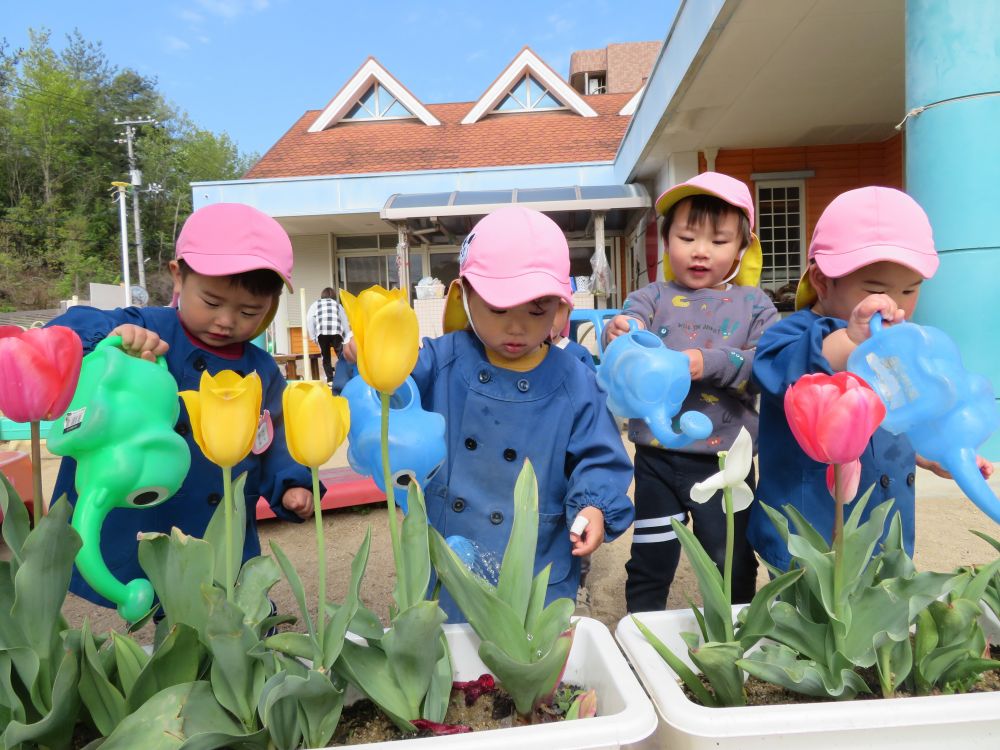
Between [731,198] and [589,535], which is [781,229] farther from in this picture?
[589,535]

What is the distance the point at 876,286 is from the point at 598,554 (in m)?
2.05

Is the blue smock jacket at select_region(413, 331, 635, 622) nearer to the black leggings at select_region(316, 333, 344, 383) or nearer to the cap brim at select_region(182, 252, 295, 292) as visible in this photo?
the cap brim at select_region(182, 252, 295, 292)

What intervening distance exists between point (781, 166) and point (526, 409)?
8617mm

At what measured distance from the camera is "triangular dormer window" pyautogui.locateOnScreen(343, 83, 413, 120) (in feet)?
52.3

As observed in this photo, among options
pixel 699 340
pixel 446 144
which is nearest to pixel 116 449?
pixel 699 340

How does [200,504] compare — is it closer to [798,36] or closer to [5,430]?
[5,430]

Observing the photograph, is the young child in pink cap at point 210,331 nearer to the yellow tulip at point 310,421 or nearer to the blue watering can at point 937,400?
the yellow tulip at point 310,421

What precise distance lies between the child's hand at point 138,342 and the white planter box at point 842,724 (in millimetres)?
926

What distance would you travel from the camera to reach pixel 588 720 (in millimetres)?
657

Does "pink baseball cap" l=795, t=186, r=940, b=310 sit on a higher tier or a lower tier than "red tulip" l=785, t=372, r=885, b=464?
higher

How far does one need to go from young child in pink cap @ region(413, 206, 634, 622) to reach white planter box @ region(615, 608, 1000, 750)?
555mm

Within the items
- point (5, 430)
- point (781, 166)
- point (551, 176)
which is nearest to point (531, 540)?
point (5, 430)

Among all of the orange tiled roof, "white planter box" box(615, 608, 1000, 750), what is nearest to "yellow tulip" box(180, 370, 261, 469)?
"white planter box" box(615, 608, 1000, 750)

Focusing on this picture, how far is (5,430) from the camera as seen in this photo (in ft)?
16.9
